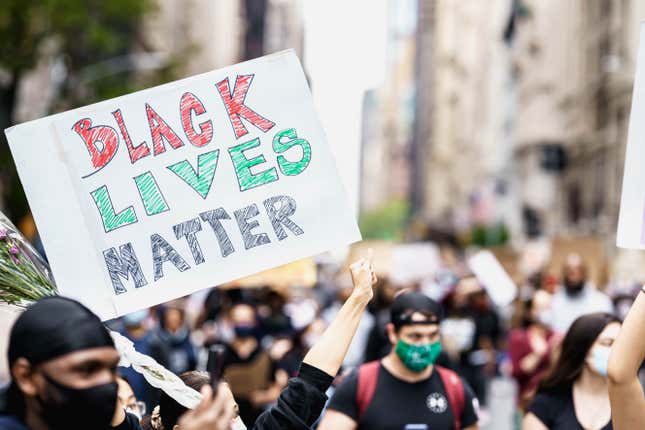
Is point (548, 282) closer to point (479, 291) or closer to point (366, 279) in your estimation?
point (479, 291)

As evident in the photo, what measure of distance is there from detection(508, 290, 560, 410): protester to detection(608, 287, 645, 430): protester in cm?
600

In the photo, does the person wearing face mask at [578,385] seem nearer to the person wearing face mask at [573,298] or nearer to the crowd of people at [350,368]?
the crowd of people at [350,368]

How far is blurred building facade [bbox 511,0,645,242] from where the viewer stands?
3625 cm

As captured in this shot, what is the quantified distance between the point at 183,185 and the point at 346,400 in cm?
192

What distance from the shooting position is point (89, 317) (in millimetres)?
2920

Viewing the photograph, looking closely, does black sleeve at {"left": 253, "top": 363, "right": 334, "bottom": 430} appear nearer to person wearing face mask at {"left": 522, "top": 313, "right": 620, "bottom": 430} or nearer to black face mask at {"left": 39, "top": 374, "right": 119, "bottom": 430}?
black face mask at {"left": 39, "top": 374, "right": 119, "bottom": 430}

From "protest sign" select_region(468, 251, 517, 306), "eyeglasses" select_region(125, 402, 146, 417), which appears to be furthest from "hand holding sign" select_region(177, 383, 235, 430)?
"protest sign" select_region(468, 251, 517, 306)

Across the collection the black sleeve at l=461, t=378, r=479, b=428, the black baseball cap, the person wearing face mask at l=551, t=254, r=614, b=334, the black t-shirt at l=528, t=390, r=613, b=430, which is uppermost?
the black baseball cap

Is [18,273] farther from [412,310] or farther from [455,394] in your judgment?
[455,394]

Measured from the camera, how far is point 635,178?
402cm

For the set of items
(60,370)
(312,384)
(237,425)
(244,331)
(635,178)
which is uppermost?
(60,370)

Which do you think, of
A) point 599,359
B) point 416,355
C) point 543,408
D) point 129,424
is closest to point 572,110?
point 416,355

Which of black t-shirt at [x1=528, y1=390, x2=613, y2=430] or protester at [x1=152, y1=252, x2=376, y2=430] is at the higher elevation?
protester at [x1=152, y1=252, x2=376, y2=430]

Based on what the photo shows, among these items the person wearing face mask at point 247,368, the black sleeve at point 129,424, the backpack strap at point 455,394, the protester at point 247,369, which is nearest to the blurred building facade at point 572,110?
the person wearing face mask at point 247,368
